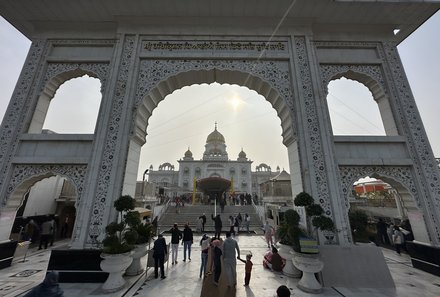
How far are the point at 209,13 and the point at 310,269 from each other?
7284 mm

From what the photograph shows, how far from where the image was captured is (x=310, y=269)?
4.05 metres

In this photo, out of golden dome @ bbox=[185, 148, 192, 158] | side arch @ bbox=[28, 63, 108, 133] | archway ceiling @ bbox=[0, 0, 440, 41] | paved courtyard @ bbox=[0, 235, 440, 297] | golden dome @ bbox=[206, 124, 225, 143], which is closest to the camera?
paved courtyard @ bbox=[0, 235, 440, 297]

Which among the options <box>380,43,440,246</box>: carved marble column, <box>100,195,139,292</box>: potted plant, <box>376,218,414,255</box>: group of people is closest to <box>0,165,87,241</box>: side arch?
<box>100,195,139,292</box>: potted plant

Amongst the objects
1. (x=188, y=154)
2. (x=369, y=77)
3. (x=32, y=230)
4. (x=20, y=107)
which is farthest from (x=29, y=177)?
(x=188, y=154)

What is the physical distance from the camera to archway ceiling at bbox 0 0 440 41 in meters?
5.70

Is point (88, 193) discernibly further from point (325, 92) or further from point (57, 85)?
point (325, 92)

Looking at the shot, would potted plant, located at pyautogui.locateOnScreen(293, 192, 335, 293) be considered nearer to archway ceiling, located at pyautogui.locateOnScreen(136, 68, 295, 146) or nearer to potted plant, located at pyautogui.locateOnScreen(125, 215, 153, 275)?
archway ceiling, located at pyautogui.locateOnScreen(136, 68, 295, 146)

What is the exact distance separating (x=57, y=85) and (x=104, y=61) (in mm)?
1736

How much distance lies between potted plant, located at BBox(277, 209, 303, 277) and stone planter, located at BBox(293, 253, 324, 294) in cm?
27

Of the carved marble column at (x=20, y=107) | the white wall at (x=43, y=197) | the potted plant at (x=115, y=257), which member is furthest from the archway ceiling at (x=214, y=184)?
the potted plant at (x=115, y=257)

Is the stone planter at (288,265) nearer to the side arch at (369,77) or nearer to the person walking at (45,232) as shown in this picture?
the side arch at (369,77)

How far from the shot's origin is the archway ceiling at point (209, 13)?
Answer: 570 cm

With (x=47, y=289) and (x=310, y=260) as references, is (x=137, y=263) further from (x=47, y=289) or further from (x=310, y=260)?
(x=310, y=260)

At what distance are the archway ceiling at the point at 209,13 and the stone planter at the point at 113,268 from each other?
6.69 m
